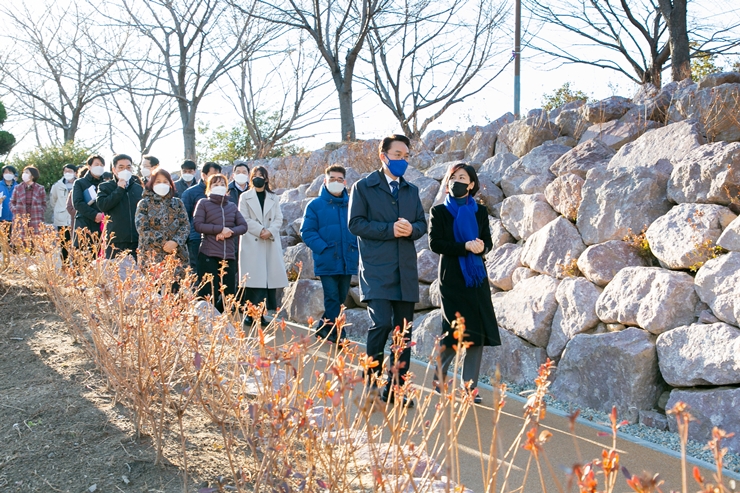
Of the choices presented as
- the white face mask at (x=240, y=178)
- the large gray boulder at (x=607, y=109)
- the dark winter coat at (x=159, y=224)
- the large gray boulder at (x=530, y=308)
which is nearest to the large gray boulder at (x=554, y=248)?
the large gray boulder at (x=530, y=308)

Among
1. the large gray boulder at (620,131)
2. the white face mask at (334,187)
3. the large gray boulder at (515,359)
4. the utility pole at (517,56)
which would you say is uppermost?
the utility pole at (517,56)

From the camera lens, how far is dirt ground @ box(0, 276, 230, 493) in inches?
113

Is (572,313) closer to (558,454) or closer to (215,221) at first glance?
(558,454)

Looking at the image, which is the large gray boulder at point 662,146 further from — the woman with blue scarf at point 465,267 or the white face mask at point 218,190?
the white face mask at point 218,190

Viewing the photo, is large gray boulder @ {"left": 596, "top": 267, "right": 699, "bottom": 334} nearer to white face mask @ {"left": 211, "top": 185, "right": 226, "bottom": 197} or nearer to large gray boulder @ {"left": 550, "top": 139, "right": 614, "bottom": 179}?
large gray boulder @ {"left": 550, "top": 139, "right": 614, "bottom": 179}

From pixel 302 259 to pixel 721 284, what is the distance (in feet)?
15.9

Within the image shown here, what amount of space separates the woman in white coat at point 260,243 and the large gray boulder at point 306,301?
310 mm

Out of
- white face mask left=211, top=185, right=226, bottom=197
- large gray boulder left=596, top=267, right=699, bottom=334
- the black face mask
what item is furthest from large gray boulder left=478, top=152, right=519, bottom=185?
white face mask left=211, top=185, right=226, bottom=197

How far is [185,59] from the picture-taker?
18641 millimetres

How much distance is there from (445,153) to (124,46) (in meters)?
13.8

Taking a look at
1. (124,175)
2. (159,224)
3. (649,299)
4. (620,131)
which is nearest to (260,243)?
(159,224)

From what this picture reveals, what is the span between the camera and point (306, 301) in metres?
7.72

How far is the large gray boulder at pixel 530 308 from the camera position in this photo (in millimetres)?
5402

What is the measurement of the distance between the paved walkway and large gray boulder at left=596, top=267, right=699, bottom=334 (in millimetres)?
845
